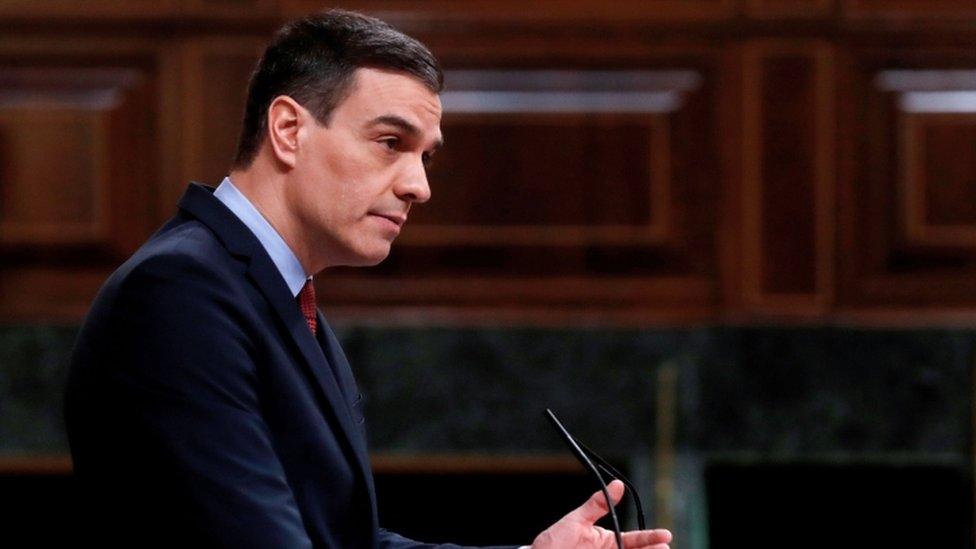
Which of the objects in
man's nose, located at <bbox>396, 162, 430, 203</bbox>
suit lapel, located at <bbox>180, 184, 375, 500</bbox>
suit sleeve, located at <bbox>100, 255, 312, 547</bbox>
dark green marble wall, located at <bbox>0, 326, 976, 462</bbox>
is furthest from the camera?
dark green marble wall, located at <bbox>0, 326, 976, 462</bbox>

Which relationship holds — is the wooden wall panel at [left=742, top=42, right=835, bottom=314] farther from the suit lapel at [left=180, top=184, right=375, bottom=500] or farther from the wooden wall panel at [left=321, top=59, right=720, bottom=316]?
the suit lapel at [left=180, top=184, right=375, bottom=500]

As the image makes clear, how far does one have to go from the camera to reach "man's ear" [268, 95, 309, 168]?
140 centimetres

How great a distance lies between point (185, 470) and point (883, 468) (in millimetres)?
1833

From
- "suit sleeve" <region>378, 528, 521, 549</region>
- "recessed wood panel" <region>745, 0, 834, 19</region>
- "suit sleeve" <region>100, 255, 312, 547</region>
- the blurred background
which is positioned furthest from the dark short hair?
"recessed wood panel" <region>745, 0, 834, 19</region>

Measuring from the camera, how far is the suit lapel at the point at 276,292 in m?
1.31

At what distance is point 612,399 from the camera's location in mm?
2682

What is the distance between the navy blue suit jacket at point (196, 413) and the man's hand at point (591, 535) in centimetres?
21

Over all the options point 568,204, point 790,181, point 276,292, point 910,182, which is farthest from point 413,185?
point 910,182

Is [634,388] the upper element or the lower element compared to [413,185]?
lower

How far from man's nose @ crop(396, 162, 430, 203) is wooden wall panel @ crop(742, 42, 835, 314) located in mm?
1382

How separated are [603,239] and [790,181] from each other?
1.18 ft

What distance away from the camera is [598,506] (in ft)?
4.58

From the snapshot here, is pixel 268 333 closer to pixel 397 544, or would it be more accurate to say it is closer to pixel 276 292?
pixel 276 292

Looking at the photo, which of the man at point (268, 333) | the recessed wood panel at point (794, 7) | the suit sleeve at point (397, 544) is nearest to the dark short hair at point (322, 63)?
the man at point (268, 333)
